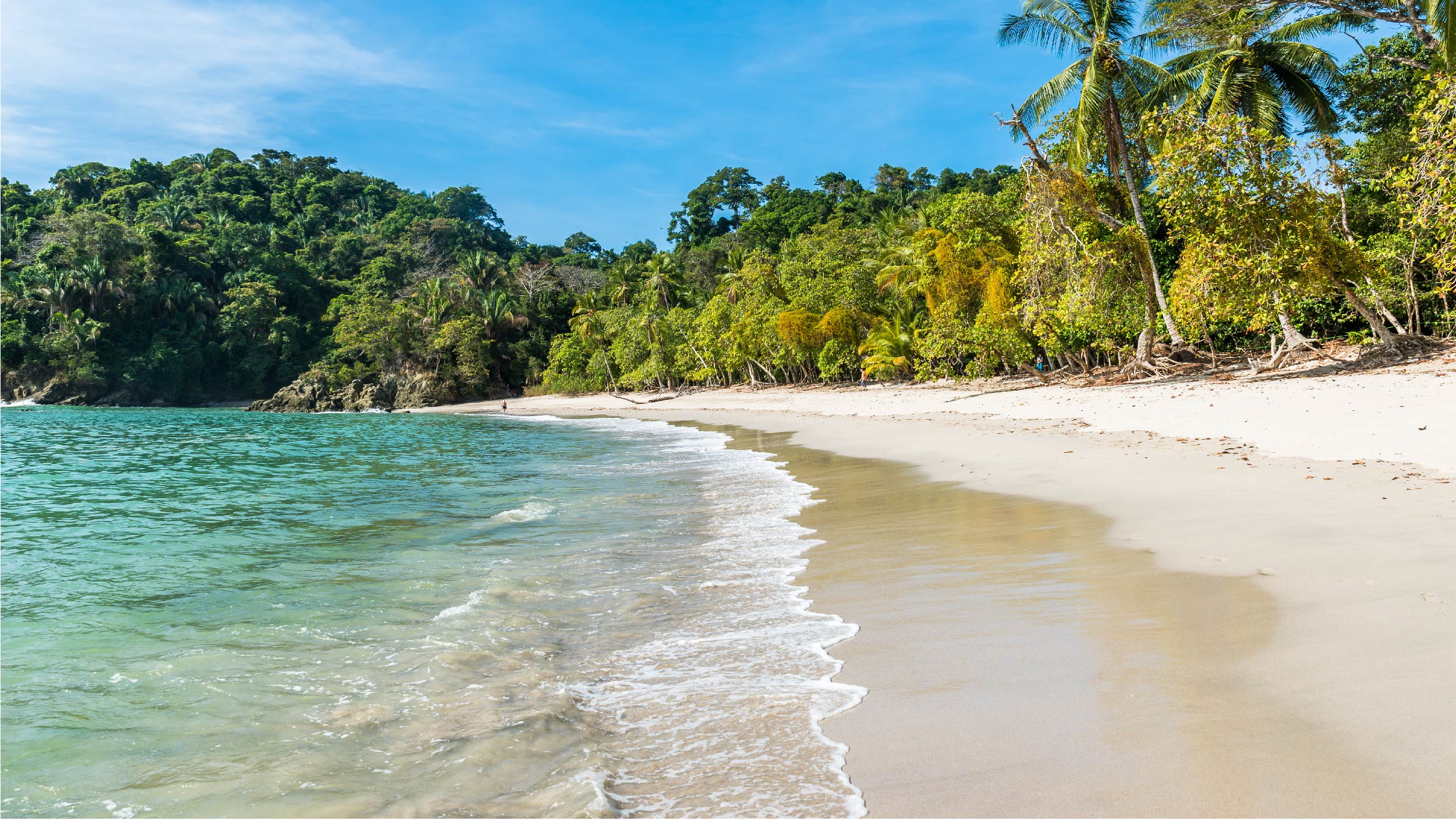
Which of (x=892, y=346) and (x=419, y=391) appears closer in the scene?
(x=892, y=346)

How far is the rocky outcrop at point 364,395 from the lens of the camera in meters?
55.7

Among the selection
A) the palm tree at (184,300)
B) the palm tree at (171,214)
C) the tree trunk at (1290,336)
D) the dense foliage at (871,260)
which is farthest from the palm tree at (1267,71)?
the palm tree at (171,214)

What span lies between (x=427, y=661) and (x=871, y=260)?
3370cm

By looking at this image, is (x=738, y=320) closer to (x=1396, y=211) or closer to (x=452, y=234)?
(x=1396, y=211)

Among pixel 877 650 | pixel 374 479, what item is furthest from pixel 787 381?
pixel 877 650

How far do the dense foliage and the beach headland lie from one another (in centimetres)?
734

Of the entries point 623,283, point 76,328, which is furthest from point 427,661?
point 76,328

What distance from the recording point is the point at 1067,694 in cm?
296

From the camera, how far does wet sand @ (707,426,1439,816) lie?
7.30 ft

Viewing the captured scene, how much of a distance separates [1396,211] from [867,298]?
64.9 feet

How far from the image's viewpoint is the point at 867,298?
35.5 metres

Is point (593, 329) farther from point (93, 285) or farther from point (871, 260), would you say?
point (93, 285)

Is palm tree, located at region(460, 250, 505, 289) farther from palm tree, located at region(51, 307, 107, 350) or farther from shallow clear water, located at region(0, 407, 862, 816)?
shallow clear water, located at region(0, 407, 862, 816)

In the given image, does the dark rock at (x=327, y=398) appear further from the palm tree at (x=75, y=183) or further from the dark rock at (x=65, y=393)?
the palm tree at (x=75, y=183)
